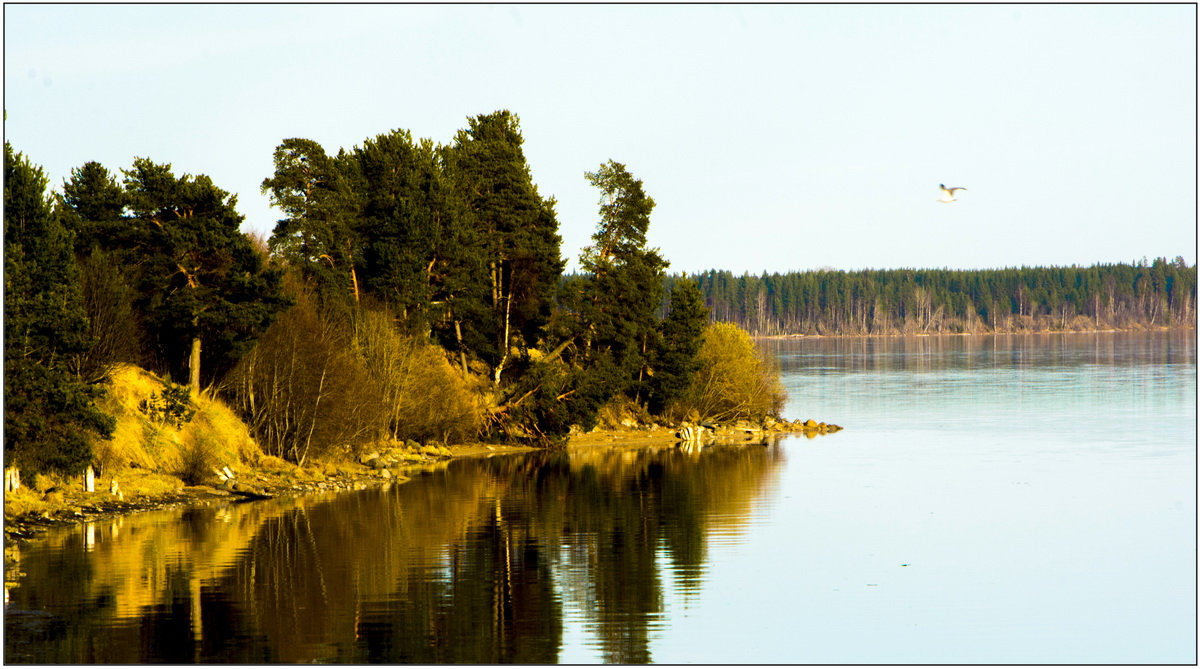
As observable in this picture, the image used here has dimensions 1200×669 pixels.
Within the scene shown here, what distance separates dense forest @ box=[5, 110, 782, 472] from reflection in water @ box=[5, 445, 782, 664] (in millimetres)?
5125

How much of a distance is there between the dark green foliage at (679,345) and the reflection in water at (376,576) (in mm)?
20244

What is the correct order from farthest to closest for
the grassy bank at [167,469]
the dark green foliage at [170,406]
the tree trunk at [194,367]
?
the tree trunk at [194,367] < the dark green foliage at [170,406] < the grassy bank at [167,469]

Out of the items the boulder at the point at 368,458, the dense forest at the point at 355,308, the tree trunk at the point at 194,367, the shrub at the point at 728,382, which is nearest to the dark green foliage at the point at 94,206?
the dense forest at the point at 355,308

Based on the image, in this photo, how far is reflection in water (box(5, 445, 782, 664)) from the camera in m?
23.1

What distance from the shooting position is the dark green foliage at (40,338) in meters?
33.1

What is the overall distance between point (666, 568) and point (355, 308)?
89.3 feet

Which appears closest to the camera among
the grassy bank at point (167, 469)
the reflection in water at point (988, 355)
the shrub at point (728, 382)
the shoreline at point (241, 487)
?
the shoreline at point (241, 487)

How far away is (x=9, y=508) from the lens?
3462 cm

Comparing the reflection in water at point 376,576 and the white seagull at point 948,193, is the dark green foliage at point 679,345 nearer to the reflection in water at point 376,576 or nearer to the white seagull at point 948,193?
the reflection in water at point 376,576

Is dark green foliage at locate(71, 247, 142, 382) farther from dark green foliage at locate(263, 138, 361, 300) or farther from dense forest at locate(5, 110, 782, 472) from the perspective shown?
dark green foliage at locate(263, 138, 361, 300)

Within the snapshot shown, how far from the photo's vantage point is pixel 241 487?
4247 centimetres

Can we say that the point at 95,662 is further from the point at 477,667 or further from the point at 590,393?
the point at 590,393

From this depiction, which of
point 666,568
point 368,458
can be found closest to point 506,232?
point 368,458

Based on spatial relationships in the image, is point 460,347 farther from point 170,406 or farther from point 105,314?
point 105,314
